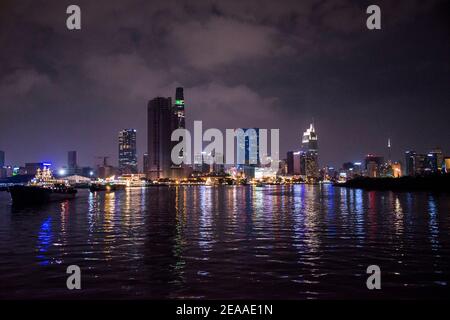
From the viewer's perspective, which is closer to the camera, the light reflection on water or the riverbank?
the light reflection on water

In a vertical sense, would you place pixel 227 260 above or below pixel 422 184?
above

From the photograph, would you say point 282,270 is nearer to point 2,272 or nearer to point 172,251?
point 172,251

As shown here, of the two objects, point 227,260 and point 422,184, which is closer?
point 227,260

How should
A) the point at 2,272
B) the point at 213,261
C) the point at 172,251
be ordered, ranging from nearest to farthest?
the point at 2,272 → the point at 213,261 → the point at 172,251

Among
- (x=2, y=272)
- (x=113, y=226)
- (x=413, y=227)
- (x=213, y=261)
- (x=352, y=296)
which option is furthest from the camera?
(x=113, y=226)

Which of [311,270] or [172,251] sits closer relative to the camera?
[311,270]

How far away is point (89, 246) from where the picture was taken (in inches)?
1038

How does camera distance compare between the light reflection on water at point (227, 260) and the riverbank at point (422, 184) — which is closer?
the light reflection on water at point (227, 260)
